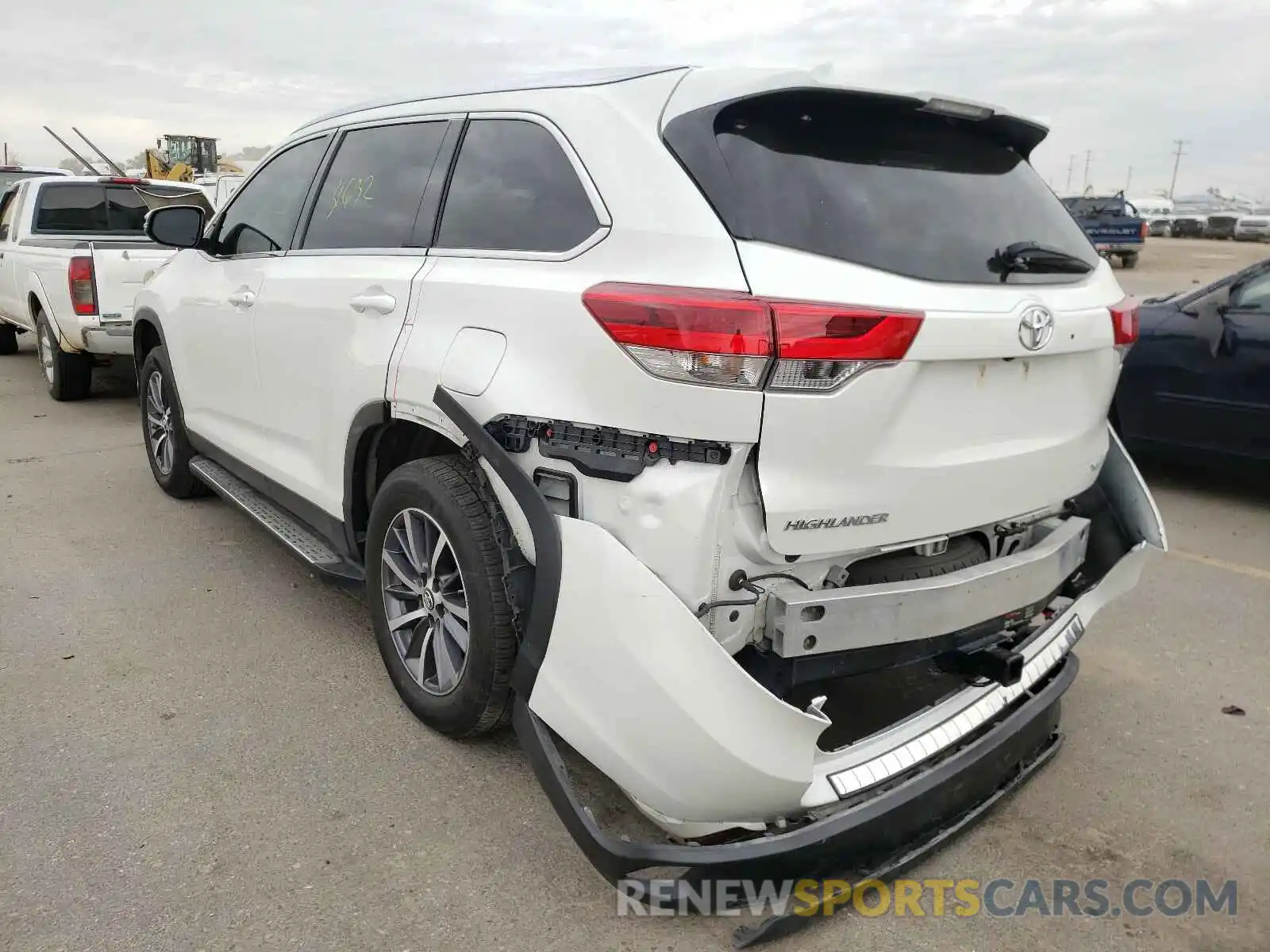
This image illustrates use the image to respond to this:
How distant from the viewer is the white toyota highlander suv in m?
2.13

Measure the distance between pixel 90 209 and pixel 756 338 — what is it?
8666mm

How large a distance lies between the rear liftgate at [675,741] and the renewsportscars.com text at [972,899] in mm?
51

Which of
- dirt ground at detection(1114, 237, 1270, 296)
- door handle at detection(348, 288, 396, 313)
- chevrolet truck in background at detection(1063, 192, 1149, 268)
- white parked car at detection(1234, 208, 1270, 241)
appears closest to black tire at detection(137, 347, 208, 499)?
door handle at detection(348, 288, 396, 313)

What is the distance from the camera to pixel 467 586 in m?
2.68

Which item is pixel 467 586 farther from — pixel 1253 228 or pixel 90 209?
pixel 1253 228

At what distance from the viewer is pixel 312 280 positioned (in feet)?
11.4

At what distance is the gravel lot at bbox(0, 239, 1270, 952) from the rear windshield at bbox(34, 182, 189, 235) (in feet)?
17.0

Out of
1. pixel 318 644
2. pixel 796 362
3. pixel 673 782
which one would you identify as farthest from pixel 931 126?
pixel 318 644

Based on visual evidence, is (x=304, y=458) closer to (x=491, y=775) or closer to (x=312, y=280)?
(x=312, y=280)

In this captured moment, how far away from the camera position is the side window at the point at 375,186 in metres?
3.19

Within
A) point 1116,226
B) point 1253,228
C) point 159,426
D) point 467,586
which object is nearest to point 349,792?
point 467,586

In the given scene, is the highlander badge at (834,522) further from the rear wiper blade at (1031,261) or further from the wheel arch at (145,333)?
the wheel arch at (145,333)

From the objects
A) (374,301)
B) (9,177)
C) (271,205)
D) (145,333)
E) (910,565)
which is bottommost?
(910,565)

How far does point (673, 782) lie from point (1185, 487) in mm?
5384
